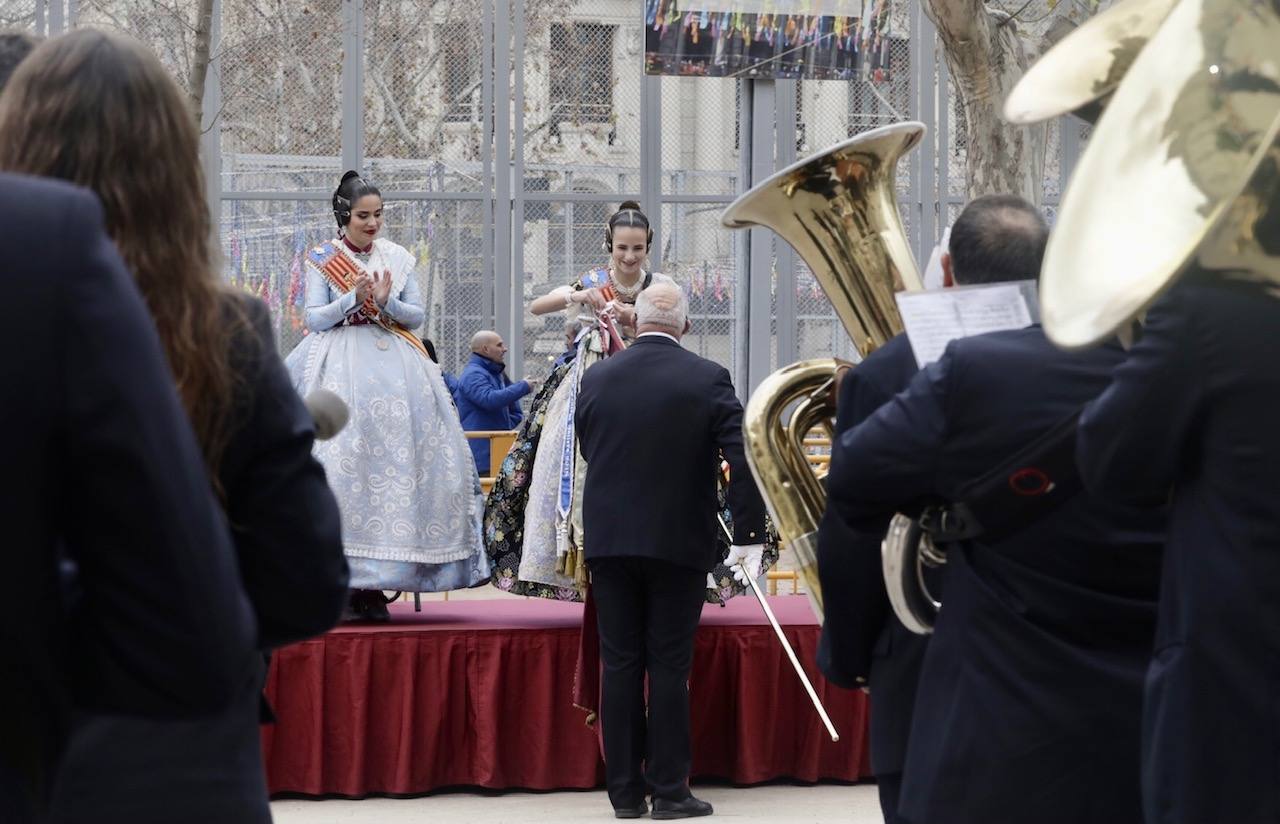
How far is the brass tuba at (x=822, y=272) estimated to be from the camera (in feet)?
Result: 12.3

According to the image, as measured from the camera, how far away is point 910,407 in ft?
9.83

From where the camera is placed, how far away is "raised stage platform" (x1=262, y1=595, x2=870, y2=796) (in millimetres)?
6438

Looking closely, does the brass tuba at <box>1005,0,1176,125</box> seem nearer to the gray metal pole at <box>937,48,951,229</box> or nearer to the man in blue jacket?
the man in blue jacket

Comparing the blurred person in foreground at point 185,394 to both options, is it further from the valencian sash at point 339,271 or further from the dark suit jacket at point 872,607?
the valencian sash at point 339,271

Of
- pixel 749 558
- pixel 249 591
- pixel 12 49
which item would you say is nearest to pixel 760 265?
pixel 749 558

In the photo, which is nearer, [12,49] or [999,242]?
[12,49]

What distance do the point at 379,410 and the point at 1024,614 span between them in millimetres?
3783

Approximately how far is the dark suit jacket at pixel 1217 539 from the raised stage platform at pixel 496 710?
14.1ft

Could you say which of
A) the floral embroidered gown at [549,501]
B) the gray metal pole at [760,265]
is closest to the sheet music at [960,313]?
the floral embroidered gown at [549,501]

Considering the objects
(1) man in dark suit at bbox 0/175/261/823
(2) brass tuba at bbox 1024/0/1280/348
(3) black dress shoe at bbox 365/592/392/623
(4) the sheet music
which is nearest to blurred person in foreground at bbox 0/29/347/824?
(1) man in dark suit at bbox 0/175/261/823

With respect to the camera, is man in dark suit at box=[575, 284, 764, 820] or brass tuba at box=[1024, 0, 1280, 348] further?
man in dark suit at box=[575, 284, 764, 820]

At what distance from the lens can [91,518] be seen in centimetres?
151

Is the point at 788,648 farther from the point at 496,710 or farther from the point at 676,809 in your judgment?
the point at 496,710

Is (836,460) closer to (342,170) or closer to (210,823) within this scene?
(210,823)
